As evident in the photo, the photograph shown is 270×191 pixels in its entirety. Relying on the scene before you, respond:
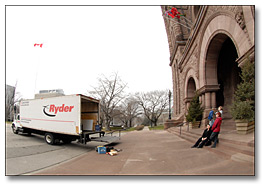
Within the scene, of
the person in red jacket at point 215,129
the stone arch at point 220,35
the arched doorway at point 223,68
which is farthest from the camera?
the arched doorway at point 223,68

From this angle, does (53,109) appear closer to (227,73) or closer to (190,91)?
(190,91)

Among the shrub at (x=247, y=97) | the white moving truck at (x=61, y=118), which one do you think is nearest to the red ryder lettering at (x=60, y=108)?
the white moving truck at (x=61, y=118)

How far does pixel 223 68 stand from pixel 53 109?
14.2m

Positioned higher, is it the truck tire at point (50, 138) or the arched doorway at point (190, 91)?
the arched doorway at point (190, 91)

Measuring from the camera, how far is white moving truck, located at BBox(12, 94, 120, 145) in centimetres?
745

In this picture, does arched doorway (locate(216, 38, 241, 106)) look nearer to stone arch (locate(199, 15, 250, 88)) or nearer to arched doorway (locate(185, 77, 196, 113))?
stone arch (locate(199, 15, 250, 88))

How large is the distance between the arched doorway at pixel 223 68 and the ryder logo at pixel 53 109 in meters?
10.1

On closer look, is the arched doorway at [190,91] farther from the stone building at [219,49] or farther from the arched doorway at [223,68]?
the arched doorway at [223,68]

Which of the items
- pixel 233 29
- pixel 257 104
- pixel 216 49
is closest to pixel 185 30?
pixel 216 49

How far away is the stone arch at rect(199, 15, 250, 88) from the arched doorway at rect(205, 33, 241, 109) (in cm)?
21

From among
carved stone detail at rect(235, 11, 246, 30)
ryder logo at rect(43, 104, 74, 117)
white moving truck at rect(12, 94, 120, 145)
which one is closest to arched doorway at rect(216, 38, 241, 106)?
carved stone detail at rect(235, 11, 246, 30)

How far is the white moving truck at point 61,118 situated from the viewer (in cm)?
745

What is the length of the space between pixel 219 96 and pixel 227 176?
37.5 feet

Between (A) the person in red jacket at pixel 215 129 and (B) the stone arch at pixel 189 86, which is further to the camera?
(B) the stone arch at pixel 189 86
